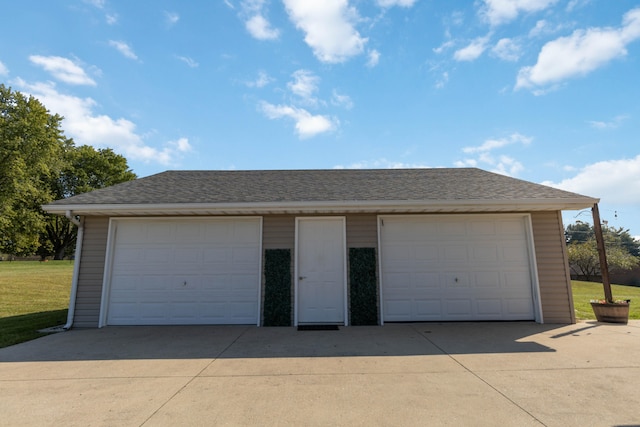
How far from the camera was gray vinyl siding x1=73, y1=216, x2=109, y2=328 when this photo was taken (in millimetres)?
6789

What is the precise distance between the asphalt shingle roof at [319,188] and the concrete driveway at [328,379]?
271 centimetres

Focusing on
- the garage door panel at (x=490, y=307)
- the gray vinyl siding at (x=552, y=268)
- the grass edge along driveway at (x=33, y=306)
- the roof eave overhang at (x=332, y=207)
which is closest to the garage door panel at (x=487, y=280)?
the garage door panel at (x=490, y=307)

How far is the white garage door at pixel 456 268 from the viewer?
684 cm

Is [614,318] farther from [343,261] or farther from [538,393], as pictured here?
[343,261]

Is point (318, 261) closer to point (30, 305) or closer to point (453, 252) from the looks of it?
point (453, 252)

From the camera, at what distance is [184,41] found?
7.29 m

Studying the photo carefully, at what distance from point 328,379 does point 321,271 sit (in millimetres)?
3459

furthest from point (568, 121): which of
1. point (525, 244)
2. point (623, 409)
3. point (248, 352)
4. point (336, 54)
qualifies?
point (248, 352)

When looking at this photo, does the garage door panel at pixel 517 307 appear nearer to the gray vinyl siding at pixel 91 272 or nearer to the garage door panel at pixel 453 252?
the garage door panel at pixel 453 252

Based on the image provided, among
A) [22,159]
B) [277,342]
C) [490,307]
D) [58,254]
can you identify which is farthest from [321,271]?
[58,254]

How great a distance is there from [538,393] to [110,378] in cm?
470

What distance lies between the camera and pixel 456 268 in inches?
274

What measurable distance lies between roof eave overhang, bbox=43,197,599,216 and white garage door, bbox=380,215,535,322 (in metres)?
0.59

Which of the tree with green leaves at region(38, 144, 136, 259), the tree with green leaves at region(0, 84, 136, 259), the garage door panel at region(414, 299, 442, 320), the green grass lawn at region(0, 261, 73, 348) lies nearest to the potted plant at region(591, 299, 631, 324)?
the garage door panel at region(414, 299, 442, 320)
